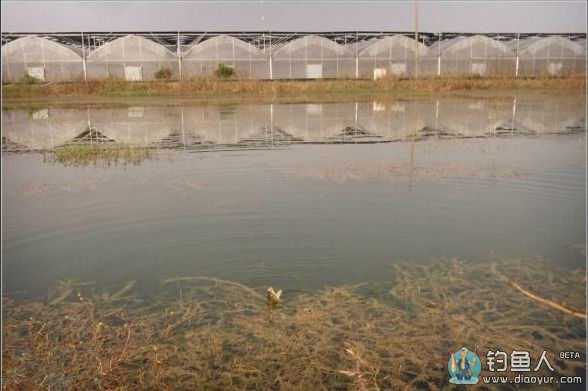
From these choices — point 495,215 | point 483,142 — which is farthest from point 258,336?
point 483,142

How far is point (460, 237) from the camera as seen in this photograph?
4824mm

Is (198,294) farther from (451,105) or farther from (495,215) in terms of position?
(451,105)

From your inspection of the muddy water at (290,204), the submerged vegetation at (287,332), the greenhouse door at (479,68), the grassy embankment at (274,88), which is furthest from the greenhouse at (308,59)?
the submerged vegetation at (287,332)

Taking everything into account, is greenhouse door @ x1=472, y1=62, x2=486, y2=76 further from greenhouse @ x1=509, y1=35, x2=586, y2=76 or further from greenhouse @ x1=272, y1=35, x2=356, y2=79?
greenhouse @ x1=272, y1=35, x2=356, y2=79

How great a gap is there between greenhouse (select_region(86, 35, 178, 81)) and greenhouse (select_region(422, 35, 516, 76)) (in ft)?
45.5

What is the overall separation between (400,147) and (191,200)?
4.49 meters

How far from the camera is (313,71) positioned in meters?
28.7

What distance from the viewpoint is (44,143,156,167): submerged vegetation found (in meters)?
8.55

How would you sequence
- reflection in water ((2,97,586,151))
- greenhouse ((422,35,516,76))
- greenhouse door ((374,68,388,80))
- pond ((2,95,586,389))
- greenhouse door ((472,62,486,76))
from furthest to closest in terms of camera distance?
greenhouse door ((472,62,486,76)) → greenhouse ((422,35,516,76)) → greenhouse door ((374,68,388,80)) → reflection in water ((2,97,586,151)) → pond ((2,95,586,389))

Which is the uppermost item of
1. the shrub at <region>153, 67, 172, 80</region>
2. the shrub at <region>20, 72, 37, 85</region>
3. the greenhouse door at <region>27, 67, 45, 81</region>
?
the greenhouse door at <region>27, 67, 45, 81</region>

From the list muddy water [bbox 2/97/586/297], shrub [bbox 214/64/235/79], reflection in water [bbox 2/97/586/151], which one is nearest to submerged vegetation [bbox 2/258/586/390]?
muddy water [bbox 2/97/586/297]

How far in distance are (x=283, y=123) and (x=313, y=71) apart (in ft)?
53.4

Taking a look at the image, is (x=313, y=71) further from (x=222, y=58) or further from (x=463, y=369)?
(x=463, y=369)

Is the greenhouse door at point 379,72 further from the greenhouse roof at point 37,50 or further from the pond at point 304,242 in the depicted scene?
the pond at point 304,242
